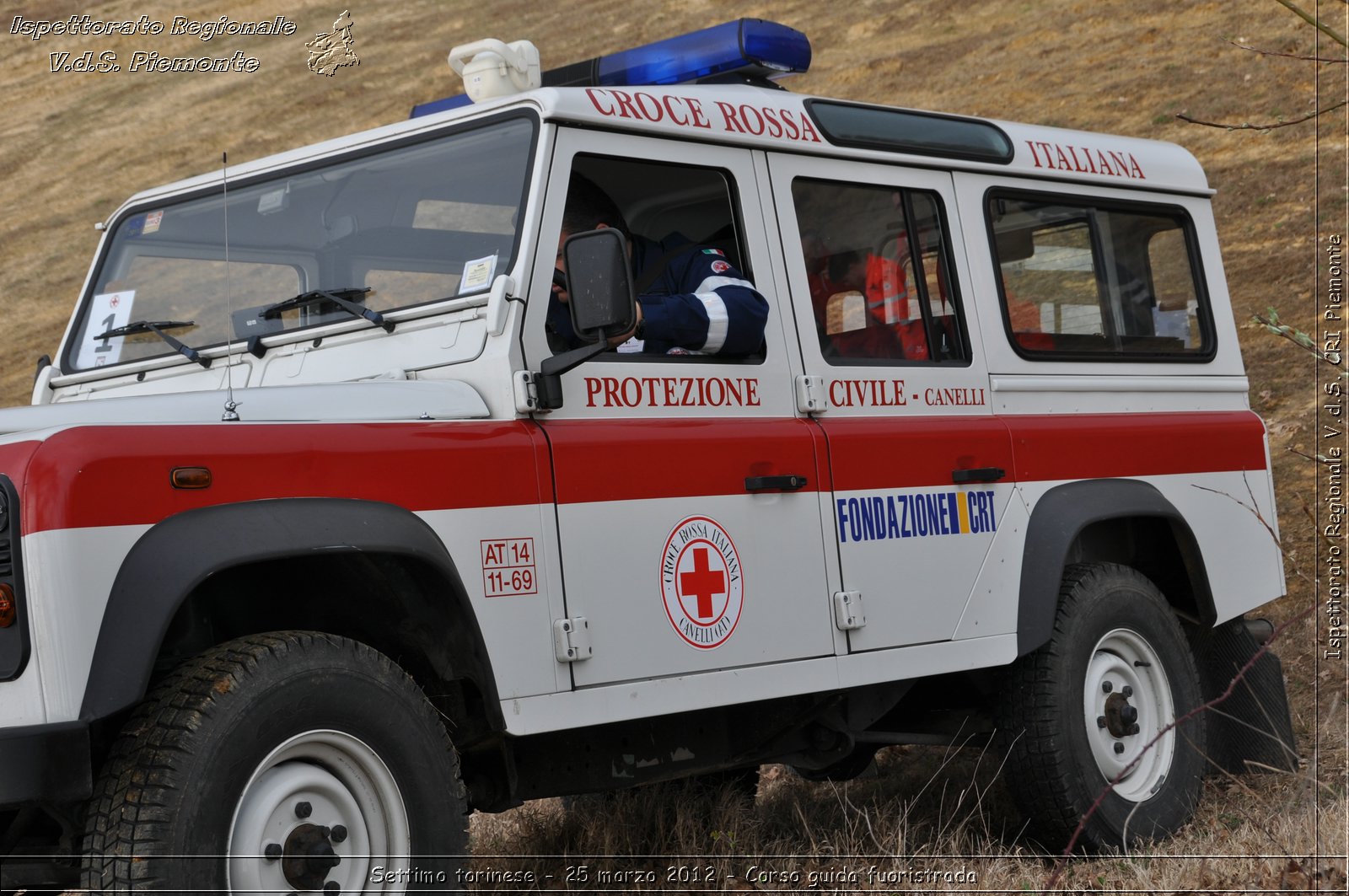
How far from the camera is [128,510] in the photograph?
10.0 feet

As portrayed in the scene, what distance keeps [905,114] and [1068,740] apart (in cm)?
221

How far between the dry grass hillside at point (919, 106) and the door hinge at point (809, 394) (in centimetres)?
137

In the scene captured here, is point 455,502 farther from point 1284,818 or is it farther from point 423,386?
point 1284,818

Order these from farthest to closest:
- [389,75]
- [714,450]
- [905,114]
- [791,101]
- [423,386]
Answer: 1. [389,75]
2. [905,114]
3. [791,101]
4. [714,450]
5. [423,386]

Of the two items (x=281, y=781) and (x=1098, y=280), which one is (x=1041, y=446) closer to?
(x=1098, y=280)

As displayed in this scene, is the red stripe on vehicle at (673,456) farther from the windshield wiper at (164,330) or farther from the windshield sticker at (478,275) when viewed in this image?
the windshield wiper at (164,330)

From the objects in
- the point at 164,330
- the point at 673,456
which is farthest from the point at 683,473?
the point at 164,330

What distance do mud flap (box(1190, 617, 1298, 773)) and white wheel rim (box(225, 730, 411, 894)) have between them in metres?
3.89

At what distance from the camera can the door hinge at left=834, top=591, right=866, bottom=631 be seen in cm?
455

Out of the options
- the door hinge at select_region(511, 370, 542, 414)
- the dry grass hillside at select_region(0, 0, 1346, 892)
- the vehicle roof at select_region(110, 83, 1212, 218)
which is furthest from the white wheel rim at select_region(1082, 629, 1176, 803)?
the door hinge at select_region(511, 370, 542, 414)

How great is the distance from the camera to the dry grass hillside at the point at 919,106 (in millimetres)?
5332

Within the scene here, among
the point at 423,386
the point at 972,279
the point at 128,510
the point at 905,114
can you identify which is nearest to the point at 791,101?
the point at 905,114

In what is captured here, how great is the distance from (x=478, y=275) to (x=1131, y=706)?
10.1 ft

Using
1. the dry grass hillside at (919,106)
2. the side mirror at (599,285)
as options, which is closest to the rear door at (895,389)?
the dry grass hillside at (919,106)
